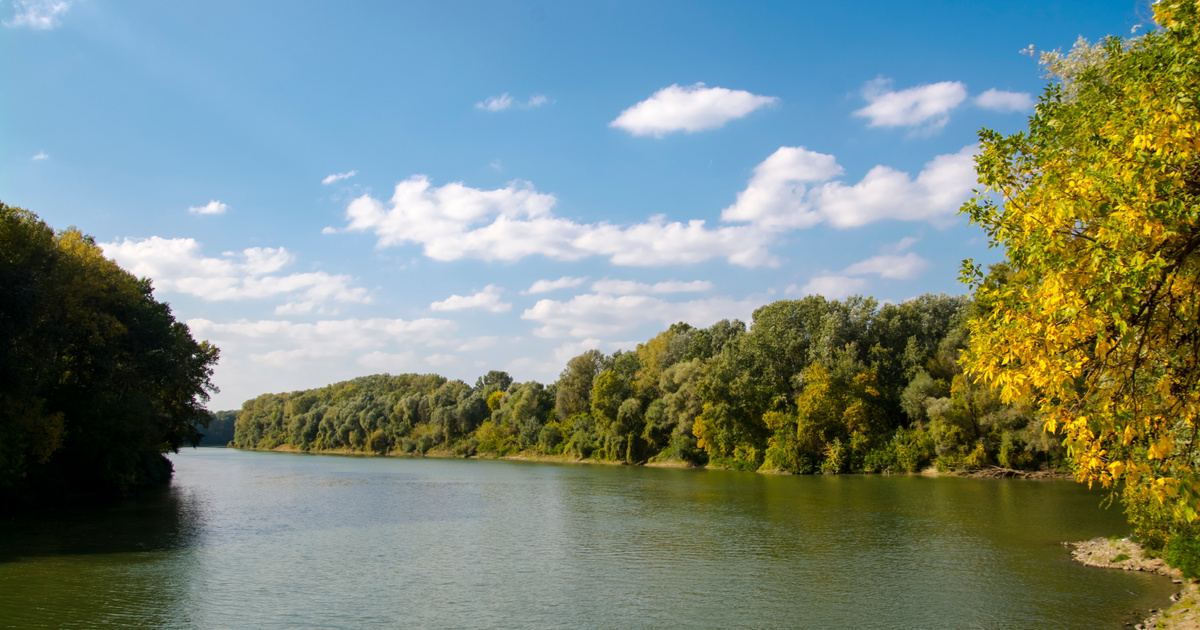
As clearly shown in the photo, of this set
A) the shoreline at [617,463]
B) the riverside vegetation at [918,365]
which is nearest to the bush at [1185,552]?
the riverside vegetation at [918,365]

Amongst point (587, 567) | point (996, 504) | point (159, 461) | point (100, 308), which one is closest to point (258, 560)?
point (587, 567)

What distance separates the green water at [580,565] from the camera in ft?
56.9

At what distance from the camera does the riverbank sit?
47.9ft

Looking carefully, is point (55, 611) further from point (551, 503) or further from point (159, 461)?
point (159, 461)

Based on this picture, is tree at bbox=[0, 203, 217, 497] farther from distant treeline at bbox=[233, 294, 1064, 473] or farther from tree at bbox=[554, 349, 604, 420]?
tree at bbox=[554, 349, 604, 420]

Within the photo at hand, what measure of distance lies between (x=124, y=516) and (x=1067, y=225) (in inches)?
1682

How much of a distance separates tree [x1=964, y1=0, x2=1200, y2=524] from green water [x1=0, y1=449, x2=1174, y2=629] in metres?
9.17

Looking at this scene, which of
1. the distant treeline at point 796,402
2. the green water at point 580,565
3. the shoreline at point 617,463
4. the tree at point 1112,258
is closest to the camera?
the tree at point 1112,258

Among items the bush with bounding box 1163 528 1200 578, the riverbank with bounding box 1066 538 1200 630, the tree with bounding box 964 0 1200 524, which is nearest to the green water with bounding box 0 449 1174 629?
the riverbank with bounding box 1066 538 1200 630

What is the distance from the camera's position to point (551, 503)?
43562 mm

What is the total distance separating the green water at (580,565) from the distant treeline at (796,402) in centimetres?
1770

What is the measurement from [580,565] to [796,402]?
55.0m

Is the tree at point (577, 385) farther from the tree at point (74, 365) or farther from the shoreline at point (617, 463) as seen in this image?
the tree at point (74, 365)

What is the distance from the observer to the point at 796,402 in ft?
243
